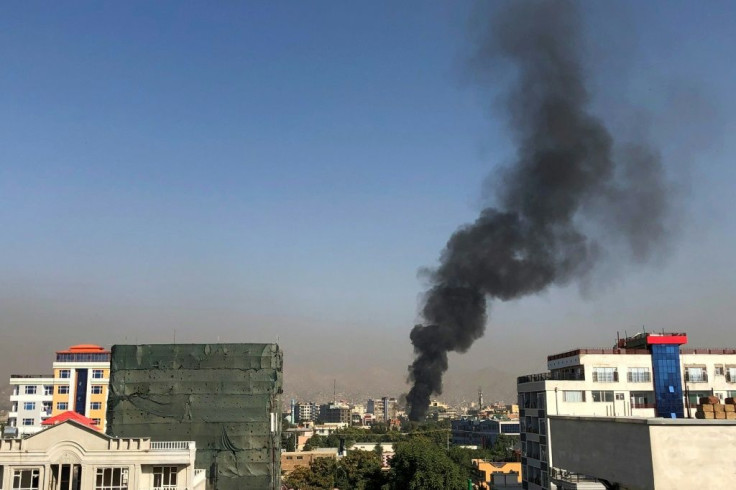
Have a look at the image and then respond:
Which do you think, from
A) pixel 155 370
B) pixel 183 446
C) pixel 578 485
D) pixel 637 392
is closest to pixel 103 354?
pixel 155 370

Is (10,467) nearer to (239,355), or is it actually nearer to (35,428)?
(239,355)

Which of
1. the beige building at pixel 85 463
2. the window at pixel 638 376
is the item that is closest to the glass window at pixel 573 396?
the window at pixel 638 376

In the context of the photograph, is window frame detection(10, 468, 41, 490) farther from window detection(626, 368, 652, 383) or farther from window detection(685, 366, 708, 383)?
window detection(685, 366, 708, 383)

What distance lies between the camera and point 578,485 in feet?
82.8

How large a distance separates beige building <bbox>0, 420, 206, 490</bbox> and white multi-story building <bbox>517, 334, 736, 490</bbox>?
3793 centimetres

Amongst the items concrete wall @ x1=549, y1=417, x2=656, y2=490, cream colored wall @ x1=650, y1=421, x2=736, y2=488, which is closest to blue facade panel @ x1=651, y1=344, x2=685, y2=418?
concrete wall @ x1=549, y1=417, x2=656, y2=490

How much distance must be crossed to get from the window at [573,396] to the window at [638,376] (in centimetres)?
534

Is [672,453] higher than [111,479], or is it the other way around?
[672,453]

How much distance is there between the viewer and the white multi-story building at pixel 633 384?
2509 inches

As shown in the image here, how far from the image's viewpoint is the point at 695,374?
65438mm

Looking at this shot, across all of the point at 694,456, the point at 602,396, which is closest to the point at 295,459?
the point at 602,396

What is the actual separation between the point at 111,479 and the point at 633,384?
162ft

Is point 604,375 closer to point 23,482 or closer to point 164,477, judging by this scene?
point 164,477

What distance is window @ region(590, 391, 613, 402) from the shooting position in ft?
211
